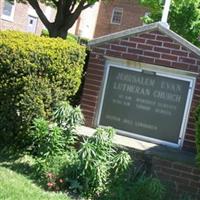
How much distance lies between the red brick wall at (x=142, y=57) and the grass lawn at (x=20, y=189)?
6.57 feet

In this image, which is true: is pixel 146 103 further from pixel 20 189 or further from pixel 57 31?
pixel 57 31

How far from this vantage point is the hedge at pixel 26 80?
7.20m

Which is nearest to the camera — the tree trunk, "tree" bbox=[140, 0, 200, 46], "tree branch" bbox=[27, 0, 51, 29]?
the tree trunk

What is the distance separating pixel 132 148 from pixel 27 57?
188 centimetres

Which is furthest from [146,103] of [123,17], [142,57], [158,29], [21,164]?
[123,17]

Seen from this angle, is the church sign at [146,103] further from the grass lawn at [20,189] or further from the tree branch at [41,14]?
the tree branch at [41,14]

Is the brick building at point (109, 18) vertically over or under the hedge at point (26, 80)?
over

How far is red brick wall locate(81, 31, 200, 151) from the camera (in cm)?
788

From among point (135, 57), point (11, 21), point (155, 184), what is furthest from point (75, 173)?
point (11, 21)

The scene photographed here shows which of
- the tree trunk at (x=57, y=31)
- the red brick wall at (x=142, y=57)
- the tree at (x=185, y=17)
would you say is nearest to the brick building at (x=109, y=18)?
the tree at (x=185, y=17)

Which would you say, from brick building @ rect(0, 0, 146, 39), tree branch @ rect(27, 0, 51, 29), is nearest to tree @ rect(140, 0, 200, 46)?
tree branch @ rect(27, 0, 51, 29)

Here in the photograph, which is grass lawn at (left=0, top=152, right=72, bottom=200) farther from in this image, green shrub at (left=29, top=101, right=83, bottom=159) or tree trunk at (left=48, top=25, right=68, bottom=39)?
tree trunk at (left=48, top=25, right=68, bottom=39)

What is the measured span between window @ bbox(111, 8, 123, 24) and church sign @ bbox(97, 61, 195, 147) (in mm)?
38141

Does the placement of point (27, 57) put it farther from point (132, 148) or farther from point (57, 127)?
point (132, 148)
